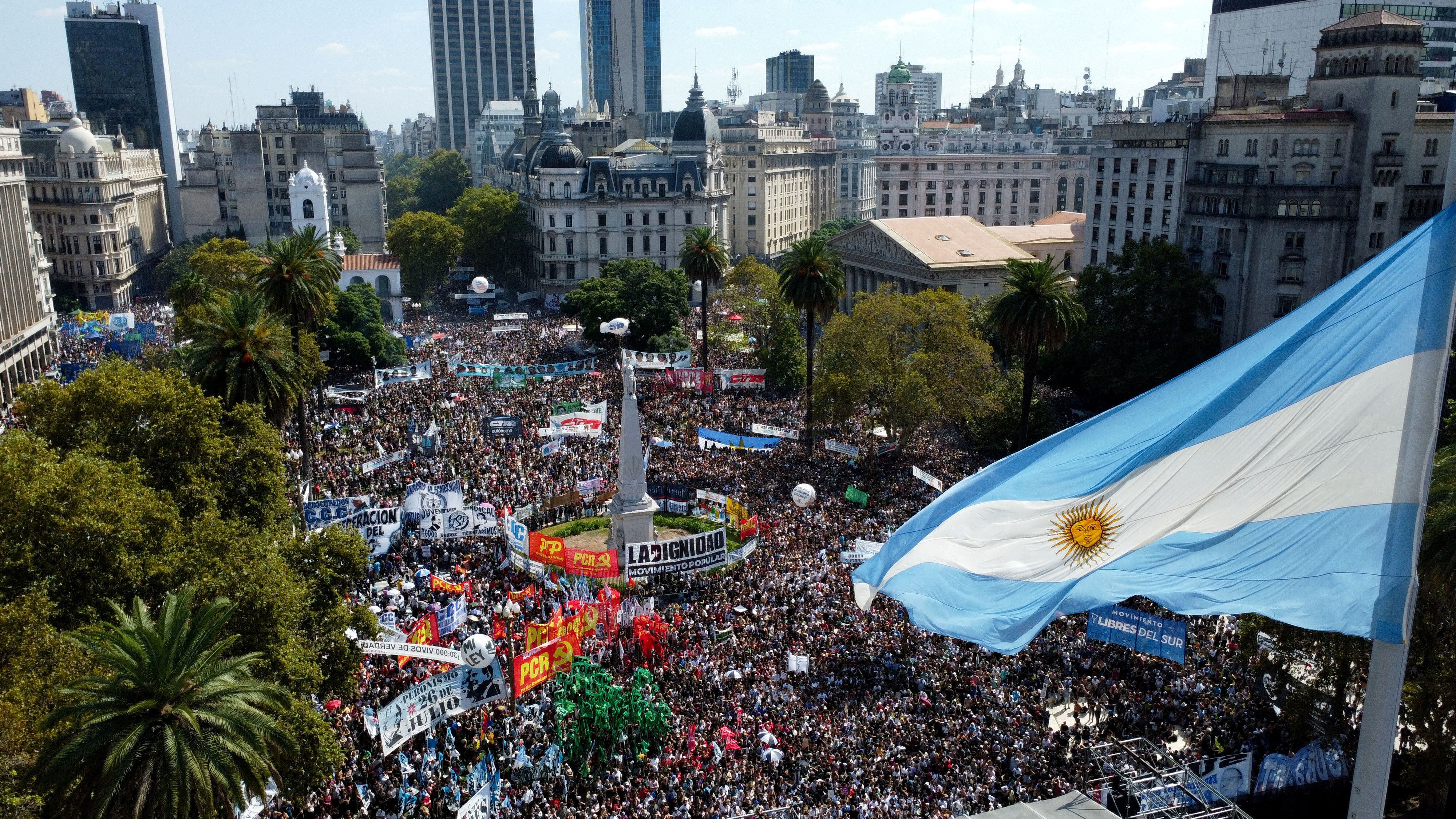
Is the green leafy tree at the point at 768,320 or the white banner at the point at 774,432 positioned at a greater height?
the green leafy tree at the point at 768,320

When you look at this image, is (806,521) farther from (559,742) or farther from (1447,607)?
(1447,607)

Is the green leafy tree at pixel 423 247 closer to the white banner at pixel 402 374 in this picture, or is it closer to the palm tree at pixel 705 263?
the palm tree at pixel 705 263

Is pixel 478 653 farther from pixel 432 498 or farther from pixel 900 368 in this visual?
pixel 900 368

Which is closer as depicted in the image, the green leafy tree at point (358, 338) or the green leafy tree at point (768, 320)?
the green leafy tree at point (768, 320)

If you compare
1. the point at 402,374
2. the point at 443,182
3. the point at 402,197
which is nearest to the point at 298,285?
the point at 402,374

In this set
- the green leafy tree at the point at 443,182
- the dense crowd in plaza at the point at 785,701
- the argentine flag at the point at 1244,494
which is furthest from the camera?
the green leafy tree at the point at 443,182

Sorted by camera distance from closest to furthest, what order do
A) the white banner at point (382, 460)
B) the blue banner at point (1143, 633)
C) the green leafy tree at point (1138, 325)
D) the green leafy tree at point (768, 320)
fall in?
the blue banner at point (1143, 633) → the white banner at point (382, 460) → the green leafy tree at point (1138, 325) → the green leafy tree at point (768, 320)

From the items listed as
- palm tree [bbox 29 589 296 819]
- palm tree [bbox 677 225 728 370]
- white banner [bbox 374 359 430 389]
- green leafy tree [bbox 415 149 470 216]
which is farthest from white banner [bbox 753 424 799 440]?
green leafy tree [bbox 415 149 470 216]

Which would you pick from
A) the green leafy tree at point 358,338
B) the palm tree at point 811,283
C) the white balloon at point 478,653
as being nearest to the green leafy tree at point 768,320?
the palm tree at point 811,283

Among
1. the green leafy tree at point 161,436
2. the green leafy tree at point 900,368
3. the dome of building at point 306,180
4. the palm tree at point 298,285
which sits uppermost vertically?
the dome of building at point 306,180
